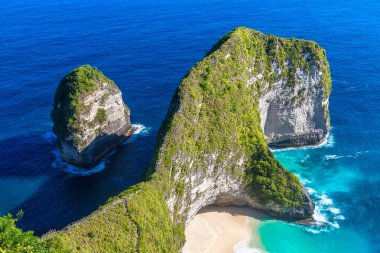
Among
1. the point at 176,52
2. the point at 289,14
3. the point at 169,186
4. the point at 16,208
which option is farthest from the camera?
the point at 289,14

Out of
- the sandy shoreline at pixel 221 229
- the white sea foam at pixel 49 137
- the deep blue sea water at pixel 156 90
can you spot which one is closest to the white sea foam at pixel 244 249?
the sandy shoreline at pixel 221 229

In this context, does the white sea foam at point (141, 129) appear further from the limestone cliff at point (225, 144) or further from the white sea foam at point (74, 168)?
the limestone cliff at point (225, 144)

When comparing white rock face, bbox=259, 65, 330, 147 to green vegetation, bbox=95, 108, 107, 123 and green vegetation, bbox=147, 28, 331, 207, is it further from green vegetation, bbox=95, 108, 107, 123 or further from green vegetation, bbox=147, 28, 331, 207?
green vegetation, bbox=95, 108, 107, 123

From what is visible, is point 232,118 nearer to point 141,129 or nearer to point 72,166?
point 141,129

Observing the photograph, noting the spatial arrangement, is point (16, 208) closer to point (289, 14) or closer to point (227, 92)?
point (227, 92)

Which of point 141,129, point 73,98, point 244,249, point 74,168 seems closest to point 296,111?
point 244,249

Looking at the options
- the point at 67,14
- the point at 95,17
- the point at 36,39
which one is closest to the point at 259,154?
the point at 36,39
